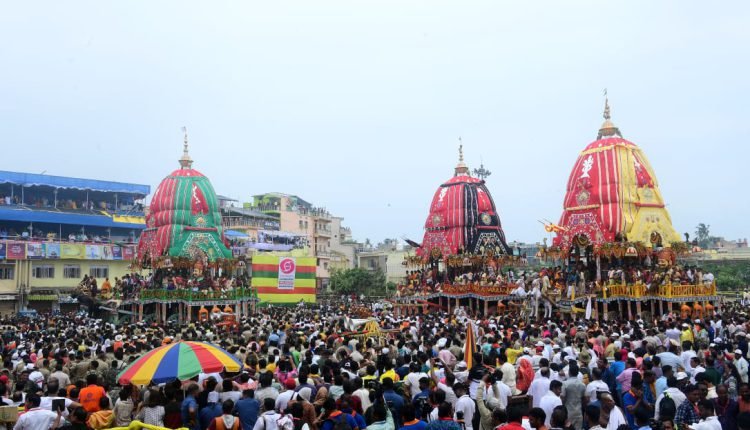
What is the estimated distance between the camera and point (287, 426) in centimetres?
726

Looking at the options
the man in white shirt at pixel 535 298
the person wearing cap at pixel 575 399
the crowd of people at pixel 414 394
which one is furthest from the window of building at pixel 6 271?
the person wearing cap at pixel 575 399

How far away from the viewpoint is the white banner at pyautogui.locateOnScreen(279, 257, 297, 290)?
141 feet

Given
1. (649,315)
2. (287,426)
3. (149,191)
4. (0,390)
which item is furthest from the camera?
(149,191)

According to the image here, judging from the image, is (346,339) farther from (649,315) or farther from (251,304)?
(251,304)

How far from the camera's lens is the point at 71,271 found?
152 ft

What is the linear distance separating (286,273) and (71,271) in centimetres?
1511

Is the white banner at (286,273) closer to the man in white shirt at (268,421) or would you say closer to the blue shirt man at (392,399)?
the blue shirt man at (392,399)

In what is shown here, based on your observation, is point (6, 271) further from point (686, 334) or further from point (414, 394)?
point (414, 394)

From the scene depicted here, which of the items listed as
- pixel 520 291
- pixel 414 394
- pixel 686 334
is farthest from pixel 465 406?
pixel 520 291

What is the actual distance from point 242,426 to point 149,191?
5176 centimetres

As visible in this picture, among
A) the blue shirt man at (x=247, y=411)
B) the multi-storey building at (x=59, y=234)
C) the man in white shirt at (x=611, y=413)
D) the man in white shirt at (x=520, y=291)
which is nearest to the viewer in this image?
the man in white shirt at (x=611, y=413)

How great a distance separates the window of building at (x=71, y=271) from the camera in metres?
45.9

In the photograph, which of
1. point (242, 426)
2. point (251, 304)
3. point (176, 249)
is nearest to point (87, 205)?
point (176, 249)

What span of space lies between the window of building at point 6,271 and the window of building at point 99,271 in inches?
208
